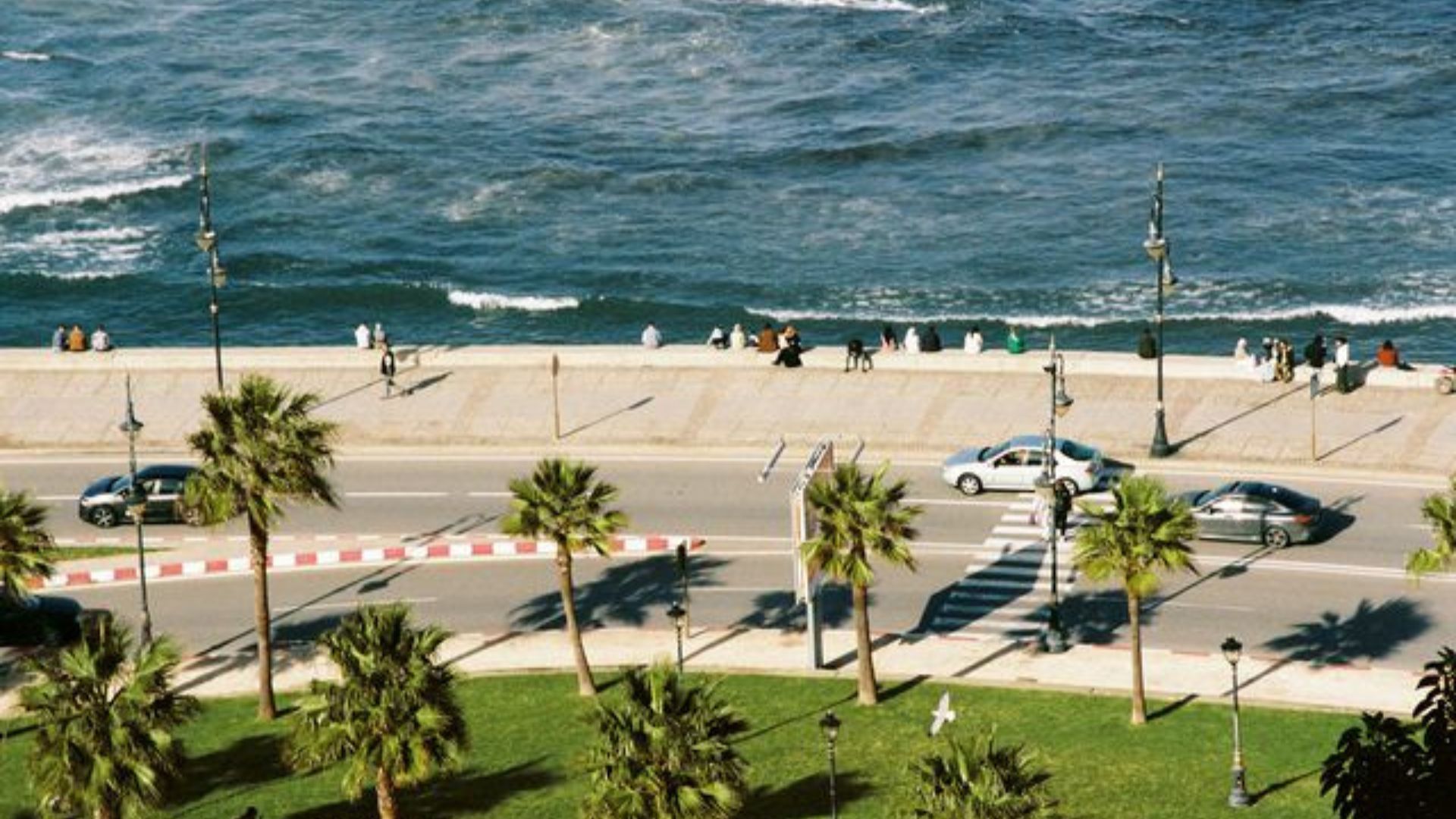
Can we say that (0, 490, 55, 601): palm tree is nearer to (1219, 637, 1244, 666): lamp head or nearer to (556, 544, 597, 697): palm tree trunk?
(556, 544, 597, 697): palm tree trunk

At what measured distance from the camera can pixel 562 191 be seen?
12625 centimetres

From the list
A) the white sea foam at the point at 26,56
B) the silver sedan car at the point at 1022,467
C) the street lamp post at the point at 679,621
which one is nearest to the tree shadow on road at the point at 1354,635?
the silver sedan car at the point at 1022,467

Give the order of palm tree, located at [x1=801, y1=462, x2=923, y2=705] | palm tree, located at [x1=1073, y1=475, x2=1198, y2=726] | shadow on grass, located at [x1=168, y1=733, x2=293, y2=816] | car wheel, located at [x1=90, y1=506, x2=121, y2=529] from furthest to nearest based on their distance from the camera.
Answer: car wheel, located at [x1=90, y1=506, x2=121, y2=529]
palm tree, located at [x1=801, y1=462, x2=923, y2=705]
shadow on grass, located at [x1=168, y1=733, x2=293, y2=816]
palm tree, located at [x1=1073, y1=475, x2=1198, y2=726]

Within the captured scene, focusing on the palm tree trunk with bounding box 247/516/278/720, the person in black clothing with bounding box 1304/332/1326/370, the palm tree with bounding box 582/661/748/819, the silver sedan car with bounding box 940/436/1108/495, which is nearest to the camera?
the palm tree with bounding box 582/661/748/819

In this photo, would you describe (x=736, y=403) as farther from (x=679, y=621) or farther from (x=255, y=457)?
(x=255, y=457)

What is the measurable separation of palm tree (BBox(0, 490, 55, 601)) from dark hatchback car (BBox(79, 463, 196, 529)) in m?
11.9

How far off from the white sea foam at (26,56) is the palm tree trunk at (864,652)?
104600 mm

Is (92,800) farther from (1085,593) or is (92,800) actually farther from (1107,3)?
(1107,3)

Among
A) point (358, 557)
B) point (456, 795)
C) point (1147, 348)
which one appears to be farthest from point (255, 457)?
point (1147, 348)

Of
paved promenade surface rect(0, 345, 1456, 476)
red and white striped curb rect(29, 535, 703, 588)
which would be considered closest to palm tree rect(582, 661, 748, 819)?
red and white striped curb rect(29, 535, 703, 588)

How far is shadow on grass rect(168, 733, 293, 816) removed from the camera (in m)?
54.6

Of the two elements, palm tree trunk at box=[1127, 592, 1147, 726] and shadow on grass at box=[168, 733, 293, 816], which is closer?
shadow on grass at box=[168, 733, 293, 816]

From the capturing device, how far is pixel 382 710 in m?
48.5

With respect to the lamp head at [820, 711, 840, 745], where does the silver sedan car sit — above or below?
above
